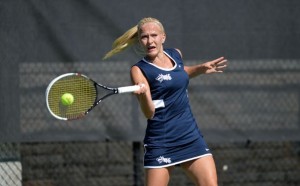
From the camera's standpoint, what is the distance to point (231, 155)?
7238 mm

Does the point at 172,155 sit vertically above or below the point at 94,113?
below

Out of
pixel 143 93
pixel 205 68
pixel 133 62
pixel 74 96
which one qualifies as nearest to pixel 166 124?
pixel 143 93

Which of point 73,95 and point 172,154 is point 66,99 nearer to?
point 73,95

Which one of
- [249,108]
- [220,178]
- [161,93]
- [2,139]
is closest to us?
[161,93]

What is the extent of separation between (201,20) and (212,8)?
0.14m

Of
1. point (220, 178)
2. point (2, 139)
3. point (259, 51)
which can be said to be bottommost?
point (220, 178)

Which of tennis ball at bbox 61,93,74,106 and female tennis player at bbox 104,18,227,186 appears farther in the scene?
tennis ball at bbox 61,93,74,106

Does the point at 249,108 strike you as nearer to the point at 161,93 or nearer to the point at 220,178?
the point at 220,178

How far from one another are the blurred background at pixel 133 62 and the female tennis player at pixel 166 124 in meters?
1.23

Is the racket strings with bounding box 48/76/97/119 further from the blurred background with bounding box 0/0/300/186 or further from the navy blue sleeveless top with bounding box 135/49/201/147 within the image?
the blurred background with bounding box 0/0/300/186

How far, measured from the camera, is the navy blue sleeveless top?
4.64m

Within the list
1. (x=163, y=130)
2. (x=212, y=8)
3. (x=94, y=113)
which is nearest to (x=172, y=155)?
(x=163, y=130)

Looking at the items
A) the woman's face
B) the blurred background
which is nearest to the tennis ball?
the woman's face

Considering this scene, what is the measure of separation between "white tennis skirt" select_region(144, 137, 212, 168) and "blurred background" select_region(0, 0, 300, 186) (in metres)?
1.34
